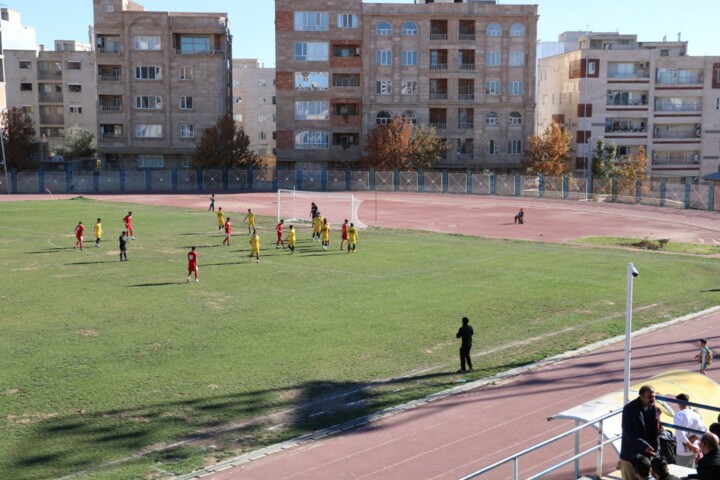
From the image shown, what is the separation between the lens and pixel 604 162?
84875 mm

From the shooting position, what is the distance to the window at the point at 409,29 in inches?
3433

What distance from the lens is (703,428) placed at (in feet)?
45.2

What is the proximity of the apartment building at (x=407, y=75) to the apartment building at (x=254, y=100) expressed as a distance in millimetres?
34917

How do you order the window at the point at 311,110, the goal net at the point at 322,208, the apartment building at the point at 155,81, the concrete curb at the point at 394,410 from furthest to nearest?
the apartment building at the point at 155,81 < the window at the point at 311,110 < the goal net at the point at 322,208 < the concrete curb at the point at 394,410

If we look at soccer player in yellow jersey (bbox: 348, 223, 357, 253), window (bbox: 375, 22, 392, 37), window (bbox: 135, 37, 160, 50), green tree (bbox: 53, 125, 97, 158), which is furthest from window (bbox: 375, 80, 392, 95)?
soccer player in yellow jersey (bbox: 348, 223, 357, 253)

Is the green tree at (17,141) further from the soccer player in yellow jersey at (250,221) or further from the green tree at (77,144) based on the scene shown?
the soccer player in yellow jersey at (250,221)

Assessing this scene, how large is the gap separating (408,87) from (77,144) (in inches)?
1672

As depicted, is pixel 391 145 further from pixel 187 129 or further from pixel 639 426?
pixel 639 426

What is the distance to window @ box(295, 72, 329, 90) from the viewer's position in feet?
289

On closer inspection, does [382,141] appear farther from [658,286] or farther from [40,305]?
[40,305]

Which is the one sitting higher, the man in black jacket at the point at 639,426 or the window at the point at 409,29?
the window at the point at 409,29

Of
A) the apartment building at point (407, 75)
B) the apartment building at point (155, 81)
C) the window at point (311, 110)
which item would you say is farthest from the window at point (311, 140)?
the apartment building at point (155, 81)

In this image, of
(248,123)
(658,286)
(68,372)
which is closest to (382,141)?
(248,123)

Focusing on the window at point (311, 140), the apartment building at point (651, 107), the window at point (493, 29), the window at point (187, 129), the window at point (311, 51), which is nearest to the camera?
the window at point (311, 51)
